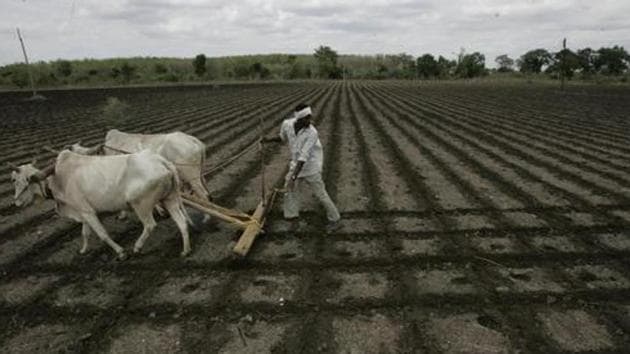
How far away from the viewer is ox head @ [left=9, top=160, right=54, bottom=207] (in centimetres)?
560

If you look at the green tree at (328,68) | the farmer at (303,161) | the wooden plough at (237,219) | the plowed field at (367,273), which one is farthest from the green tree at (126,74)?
the wooden plough at (237,219)

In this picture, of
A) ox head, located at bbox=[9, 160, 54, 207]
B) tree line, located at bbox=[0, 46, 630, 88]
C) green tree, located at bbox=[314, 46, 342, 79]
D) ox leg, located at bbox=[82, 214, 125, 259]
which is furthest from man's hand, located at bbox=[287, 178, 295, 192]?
green tree, located at bbox=[314, 46, 342, 79]

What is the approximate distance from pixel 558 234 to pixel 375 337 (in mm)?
3354

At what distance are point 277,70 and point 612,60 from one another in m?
49.3

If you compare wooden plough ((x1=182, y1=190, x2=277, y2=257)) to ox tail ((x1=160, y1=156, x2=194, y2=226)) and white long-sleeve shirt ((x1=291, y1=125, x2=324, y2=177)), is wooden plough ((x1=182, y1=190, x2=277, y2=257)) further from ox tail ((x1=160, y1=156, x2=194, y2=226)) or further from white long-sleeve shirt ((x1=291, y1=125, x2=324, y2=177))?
white long-sleeve shirt ((x1=291, y1=125, x2=324, y2=177))

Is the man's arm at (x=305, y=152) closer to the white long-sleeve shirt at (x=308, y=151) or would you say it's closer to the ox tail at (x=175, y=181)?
the white long-sleeve shirt at (x=308, y=151)

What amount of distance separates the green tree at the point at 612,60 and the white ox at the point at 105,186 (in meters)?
84.3

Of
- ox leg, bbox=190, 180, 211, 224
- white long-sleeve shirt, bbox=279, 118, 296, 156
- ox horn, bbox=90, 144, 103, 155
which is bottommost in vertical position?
ox leg, bbox=190, 180, 211, 224

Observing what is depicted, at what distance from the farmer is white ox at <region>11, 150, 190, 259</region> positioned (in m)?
1.36

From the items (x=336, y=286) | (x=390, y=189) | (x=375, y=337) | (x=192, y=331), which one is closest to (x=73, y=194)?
(x=192, y=331)

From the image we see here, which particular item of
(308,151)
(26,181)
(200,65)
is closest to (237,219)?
(308,151)

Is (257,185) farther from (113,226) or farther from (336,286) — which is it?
(336,286)

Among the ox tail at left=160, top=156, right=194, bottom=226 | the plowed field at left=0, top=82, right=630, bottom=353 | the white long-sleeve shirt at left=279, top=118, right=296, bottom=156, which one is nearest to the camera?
the plowed field at left=0, top=82, right=630, bottom=353

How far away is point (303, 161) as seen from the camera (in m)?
6.20
